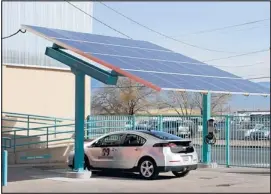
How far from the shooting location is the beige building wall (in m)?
22.9

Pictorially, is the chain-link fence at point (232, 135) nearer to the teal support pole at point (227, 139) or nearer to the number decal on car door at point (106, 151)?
the teal support pole at point (227, 139)

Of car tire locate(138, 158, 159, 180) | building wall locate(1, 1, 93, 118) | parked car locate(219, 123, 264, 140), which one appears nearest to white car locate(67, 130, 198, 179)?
car tire locate(138, 158, 159, 180)

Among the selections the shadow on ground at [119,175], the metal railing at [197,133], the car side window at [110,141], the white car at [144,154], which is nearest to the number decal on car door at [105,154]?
the white car at [144,154]

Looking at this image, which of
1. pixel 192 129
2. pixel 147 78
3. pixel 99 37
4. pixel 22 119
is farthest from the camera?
pixel 22 119

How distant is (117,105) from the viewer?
50312 mm

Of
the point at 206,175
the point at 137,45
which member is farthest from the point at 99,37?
the point at 206,175

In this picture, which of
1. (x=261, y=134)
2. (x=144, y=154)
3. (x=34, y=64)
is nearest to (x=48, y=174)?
(x=144, y=154)

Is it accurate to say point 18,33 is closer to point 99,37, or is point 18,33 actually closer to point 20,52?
point 20,52

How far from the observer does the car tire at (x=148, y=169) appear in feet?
49.2

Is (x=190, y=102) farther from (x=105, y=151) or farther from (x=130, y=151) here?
(x=130, y=151)

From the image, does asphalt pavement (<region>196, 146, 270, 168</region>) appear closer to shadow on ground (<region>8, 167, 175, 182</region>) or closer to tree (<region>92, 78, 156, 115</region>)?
shadow on ground (<region>8, 167, 175, 182</region>)

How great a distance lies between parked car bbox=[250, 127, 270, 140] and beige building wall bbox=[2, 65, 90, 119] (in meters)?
9.30

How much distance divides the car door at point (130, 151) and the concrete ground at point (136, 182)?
1.39 feet

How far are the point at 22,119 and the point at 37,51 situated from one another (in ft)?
10.7
